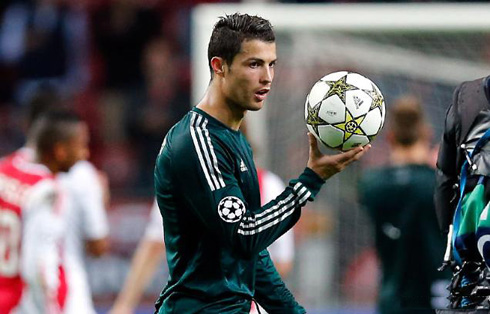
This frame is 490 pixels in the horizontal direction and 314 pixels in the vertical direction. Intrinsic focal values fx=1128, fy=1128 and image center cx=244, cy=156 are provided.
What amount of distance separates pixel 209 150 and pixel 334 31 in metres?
4.79

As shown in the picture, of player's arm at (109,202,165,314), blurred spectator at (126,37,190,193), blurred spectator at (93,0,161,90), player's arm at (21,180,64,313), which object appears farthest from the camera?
blurred spectator at (93,0,161,90)

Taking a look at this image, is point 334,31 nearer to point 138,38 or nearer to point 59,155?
point 59,155

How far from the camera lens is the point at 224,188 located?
4.16 metres

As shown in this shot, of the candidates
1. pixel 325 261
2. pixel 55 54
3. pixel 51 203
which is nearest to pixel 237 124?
pixel 51 203

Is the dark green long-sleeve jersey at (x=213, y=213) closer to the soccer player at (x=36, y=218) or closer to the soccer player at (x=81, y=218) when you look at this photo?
the soccer player at (x=36, y=218)

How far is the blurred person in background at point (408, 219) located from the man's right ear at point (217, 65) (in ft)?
9.60

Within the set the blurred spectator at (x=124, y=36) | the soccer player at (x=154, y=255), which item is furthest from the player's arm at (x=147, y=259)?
the blurred spectator at (x=124, y=36)

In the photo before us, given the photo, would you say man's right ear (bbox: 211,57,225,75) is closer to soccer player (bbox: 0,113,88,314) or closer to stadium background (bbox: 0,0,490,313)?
soccer player (bbox: 0,113,88,314)

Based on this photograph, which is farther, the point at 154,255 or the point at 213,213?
the point at 154,255

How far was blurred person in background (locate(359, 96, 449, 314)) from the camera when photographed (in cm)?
714

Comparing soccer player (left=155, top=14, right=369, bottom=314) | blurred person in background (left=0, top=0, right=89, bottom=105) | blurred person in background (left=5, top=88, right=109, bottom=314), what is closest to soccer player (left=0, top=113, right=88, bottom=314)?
blurred person in background (left=5, top=88, right=109, bottom=314)

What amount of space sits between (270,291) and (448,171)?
886 mm

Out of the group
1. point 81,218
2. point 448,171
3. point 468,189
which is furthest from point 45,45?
point 468,189

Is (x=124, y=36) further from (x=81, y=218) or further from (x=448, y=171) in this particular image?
(x=448, y=171)
